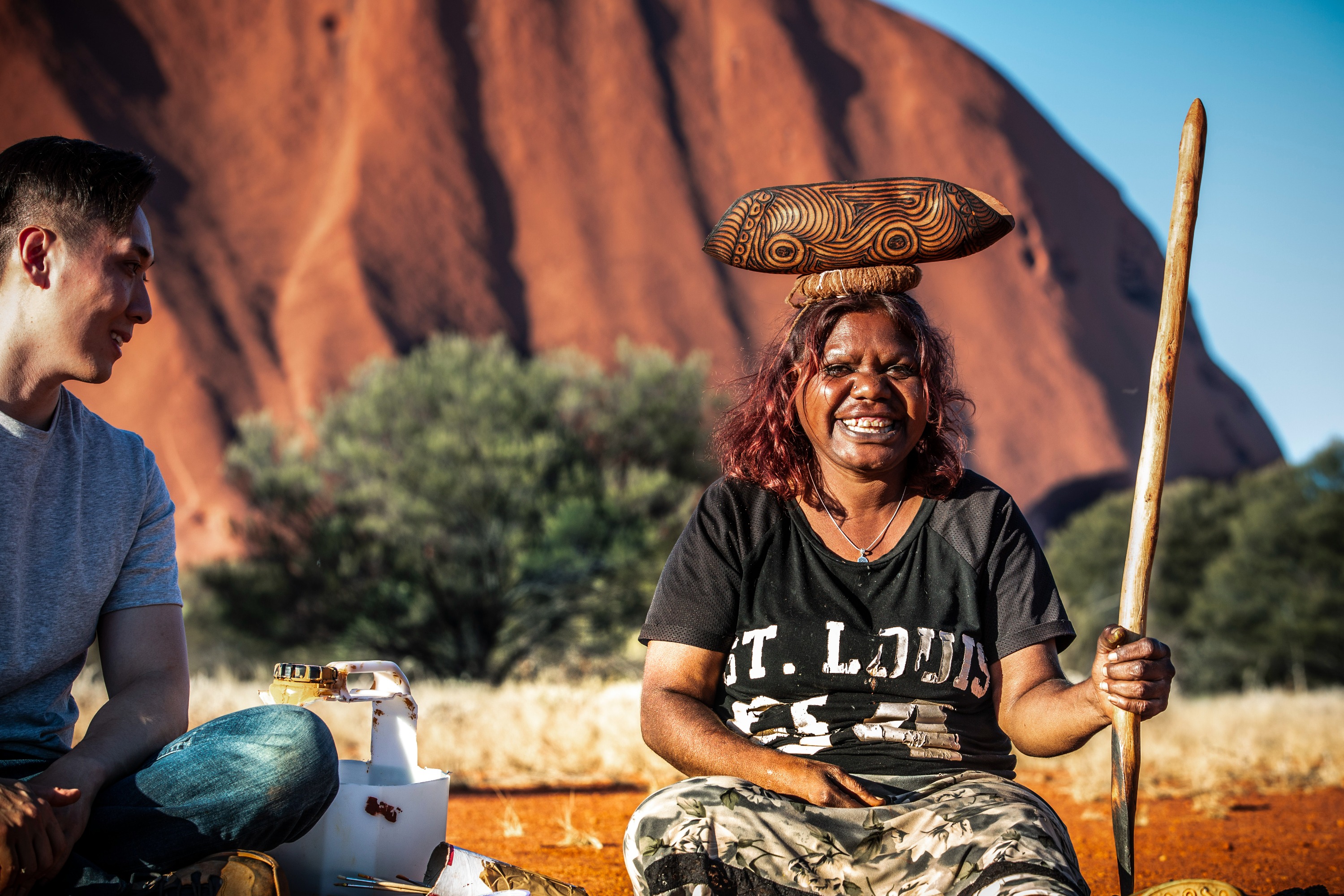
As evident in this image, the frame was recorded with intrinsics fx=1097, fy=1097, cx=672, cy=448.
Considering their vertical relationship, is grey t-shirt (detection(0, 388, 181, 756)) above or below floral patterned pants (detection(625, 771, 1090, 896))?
above

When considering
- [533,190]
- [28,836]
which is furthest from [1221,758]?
[533,190]

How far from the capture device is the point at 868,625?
2.29 m

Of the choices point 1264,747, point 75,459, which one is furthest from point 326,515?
point 75,459

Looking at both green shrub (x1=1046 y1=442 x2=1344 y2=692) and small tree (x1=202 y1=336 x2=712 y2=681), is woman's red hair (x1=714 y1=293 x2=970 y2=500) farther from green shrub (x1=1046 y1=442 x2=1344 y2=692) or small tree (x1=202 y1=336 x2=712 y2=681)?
green shrub (x1=1046 y1=442 x2=1344 y2=692)

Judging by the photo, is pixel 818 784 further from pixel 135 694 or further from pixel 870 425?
pixel 135 694

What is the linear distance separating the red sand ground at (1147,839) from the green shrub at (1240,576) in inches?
447

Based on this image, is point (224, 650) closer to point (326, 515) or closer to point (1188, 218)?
point (326, 515)

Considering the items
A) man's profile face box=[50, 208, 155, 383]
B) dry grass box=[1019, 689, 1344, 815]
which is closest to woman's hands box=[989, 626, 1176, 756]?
man's profile face box=[50, 208, 155, 383]

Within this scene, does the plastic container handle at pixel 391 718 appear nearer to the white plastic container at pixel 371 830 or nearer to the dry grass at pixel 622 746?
the white plastic container at pixel 371 830

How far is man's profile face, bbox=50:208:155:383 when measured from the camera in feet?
6.92

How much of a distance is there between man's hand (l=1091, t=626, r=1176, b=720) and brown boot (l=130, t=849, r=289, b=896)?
1.56 m

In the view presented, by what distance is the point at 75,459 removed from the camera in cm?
223

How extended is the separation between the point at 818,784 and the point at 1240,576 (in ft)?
71.5

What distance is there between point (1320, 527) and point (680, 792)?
74.0ft
